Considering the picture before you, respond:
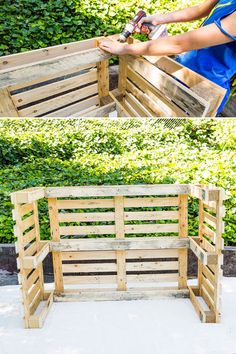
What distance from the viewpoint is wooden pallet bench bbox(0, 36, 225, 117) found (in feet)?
8.40

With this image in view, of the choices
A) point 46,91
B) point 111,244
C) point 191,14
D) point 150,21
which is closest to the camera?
point 46,91

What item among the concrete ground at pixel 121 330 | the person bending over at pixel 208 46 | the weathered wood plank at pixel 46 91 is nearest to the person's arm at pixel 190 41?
the person bending over at pixel 208 46

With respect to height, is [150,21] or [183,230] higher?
[150,21]

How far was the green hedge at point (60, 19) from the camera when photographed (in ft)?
18.7

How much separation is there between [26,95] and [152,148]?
2770mm

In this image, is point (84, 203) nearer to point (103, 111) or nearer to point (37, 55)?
point (103, 111)

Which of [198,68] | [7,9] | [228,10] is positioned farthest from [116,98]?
[7,9]

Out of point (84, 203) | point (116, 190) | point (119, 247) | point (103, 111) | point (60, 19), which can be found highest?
point (60, 19)

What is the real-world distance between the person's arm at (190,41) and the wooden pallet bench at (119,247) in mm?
914

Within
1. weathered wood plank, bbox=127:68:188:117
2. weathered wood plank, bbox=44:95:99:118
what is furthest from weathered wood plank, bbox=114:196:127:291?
weathered wood plank, bbox=44:95:99:118

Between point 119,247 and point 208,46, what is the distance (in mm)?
1543

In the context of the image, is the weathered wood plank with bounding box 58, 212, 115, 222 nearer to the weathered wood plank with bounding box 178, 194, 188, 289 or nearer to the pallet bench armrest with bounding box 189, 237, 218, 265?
the weathered wood plank with bounding box 178, 194, 188, 289

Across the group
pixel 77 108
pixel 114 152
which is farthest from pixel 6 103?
pixel 114 152

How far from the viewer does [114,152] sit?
5.59 m
